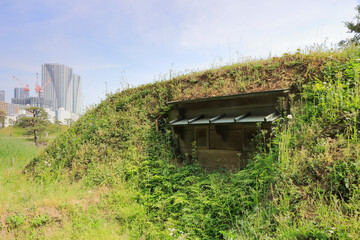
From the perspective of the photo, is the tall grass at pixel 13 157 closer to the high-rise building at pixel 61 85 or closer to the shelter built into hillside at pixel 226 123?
the shelter built into hillside at pixel 226 123

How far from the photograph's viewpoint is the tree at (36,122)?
21.9 metres

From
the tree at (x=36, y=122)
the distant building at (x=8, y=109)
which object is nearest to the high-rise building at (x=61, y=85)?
the distant building at (x=8, y=109)

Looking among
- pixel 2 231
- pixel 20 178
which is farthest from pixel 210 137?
pixel 20 178

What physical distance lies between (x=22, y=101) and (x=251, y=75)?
3486 inches

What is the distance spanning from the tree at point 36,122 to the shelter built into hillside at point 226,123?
19.7 metres

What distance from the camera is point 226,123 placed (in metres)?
Answer: 5.76

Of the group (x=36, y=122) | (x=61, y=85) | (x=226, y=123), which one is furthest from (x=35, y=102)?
(x=61, y=85)

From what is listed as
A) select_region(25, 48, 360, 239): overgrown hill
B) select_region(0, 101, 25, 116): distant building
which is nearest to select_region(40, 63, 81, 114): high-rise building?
select_region(0, 101, 25, 116): distant building

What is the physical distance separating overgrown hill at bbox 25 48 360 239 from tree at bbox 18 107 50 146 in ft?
50.1

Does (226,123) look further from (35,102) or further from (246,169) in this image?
(35,102)

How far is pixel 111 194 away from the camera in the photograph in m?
5.98

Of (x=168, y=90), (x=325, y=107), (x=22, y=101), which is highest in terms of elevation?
(x=22, y=101)

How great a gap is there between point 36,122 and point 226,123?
22.2 metres

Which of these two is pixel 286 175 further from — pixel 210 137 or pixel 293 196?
pixel 210 137
